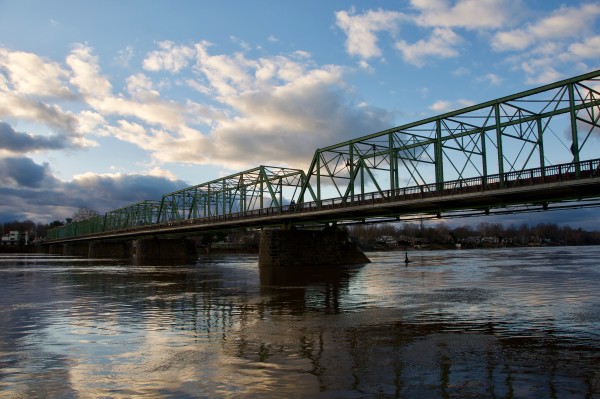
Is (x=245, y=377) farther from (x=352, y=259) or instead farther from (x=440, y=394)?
(x=352, y=259)

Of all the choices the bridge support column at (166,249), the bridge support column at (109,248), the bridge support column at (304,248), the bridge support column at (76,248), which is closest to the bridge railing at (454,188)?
the bridge support column at (304,248)

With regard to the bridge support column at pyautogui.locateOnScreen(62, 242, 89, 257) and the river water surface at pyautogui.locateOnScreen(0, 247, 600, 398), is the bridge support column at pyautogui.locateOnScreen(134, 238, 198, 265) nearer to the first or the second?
the bridge support column at pyautogui.locateOnScreen(62, 242, 89, 257)

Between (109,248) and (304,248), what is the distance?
391ft

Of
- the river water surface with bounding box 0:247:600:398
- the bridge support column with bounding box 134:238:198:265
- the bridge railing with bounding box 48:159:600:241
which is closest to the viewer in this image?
the river water surface with bounding box 0:247:600:398

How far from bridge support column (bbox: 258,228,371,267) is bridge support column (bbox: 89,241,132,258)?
110287mm

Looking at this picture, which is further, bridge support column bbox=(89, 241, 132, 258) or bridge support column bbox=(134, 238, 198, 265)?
bridge support column bbox=(89, 241, 132, 258)

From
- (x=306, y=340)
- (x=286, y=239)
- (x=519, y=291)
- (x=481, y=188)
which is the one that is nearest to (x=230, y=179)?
(x=286, y=239)

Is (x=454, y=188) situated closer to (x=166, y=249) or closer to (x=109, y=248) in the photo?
(x=166, y=249)

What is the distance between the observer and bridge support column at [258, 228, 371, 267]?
63.9m

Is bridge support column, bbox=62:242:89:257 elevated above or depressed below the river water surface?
above

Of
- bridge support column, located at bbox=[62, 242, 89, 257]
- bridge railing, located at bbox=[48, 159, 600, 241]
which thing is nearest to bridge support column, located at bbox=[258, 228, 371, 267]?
bridge railing, located at bbox=[48, 159, 600, 241]

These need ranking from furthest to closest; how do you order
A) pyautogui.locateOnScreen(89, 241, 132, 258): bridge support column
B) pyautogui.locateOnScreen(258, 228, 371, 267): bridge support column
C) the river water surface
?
pyautogui.locateOnScreen(89, 241, 132, 258): bridge support column, pyautogui.locateOnScreen(258, 228, 371, 267): bridge support column, the river water surface

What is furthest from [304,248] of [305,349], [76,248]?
[76,248]

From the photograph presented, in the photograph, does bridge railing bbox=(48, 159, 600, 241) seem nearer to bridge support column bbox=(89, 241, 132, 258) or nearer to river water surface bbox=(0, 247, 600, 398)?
river water surface bbox=(0, 247, 600, 398)
